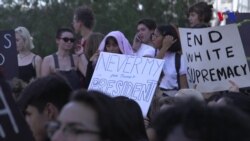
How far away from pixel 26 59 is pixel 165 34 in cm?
155

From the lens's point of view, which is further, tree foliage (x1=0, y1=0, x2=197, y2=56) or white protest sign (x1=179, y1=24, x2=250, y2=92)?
tree foliage (x1=0, y1=0, x2=197, y2=56)

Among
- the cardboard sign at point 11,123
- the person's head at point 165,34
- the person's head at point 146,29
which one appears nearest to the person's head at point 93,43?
the person's head at point 165,34

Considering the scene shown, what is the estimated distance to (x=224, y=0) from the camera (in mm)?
34688

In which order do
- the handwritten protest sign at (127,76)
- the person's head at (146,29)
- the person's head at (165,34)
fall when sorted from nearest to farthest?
the handwritten protest sign at (127,76)
the person's head at (165,34)
the person's head at (146,29)

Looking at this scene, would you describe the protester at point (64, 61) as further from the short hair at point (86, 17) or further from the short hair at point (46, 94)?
the short hair at point (46, 94)

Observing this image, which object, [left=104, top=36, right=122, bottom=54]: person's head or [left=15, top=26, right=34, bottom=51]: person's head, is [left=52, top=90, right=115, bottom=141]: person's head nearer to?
[left=104, top=36, right=122, bottom=54]: person's head

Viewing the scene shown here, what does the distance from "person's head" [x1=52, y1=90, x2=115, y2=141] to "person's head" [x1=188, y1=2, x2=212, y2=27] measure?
4863 mm

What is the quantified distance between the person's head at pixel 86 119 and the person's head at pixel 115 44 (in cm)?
457

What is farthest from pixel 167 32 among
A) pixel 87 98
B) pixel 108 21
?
pixel 108 21

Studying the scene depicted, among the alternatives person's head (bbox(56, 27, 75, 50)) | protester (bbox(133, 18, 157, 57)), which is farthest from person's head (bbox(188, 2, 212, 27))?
person's head (bbox(56, 27, 75, 50))

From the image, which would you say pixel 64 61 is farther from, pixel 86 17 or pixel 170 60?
pixel 170 60

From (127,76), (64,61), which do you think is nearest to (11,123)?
(127,76)

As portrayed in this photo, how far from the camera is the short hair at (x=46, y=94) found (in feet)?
12.7

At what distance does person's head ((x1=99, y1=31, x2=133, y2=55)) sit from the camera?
778 centimetres
